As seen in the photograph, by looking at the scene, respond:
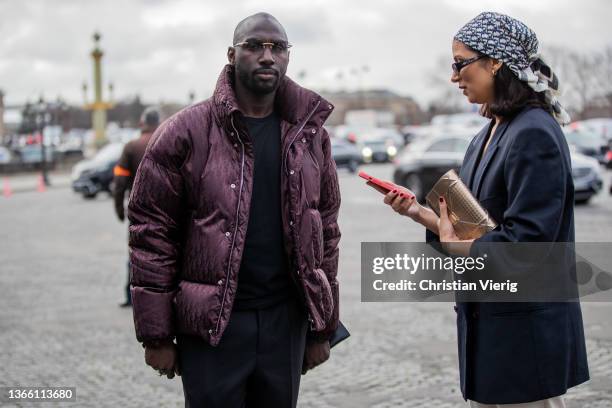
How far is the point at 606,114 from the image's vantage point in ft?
237

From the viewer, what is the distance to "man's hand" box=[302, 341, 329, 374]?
328cm

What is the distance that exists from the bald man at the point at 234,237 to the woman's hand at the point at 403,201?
294 mm

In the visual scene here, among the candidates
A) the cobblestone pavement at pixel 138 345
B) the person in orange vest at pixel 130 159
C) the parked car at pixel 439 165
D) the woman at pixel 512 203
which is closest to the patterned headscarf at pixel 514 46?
the woman at pixel 512 203

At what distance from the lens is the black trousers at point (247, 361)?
301cm

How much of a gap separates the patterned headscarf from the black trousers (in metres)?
1.09

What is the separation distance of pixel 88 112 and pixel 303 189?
12078 cm

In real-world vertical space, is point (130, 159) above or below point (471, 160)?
above

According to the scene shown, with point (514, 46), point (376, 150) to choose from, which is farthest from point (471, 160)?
point (376, 150)

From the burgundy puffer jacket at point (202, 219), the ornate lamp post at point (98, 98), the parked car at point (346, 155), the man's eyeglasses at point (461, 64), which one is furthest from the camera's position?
the ornate lamp post at point (98, 98)

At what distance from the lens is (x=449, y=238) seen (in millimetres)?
2818

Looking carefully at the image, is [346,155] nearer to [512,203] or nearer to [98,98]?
[98,98]

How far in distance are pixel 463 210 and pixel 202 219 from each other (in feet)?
2.85

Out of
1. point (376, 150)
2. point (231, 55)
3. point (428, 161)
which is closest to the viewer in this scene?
point (231, 55)

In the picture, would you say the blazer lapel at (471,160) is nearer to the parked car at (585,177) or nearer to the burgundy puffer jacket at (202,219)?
the burgundy puffer jacket at (202,219)
